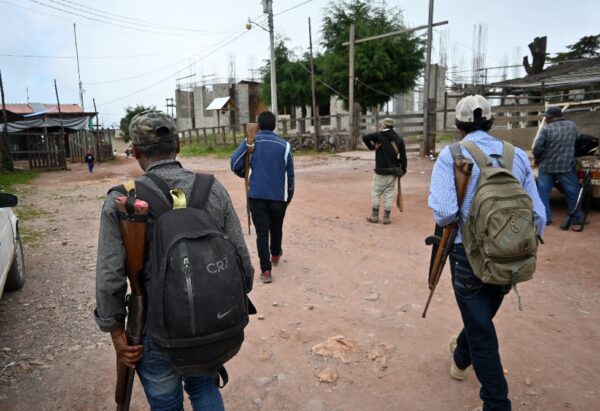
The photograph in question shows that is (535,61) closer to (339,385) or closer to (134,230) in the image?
(339,385)

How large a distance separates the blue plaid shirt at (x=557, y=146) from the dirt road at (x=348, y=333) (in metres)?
0.94

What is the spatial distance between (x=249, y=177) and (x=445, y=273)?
243cm

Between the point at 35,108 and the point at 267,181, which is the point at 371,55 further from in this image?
the point at 35,108

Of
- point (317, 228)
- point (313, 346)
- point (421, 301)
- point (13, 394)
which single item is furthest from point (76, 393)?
point (317, 228)

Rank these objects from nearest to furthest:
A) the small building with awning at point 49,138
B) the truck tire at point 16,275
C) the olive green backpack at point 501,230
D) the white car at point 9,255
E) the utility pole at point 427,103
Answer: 1. the olive green backpack at point 501,230
2. the white car at point 9,255
3. the truck tire at point 16,275
4. the utility pole at point 427,103
5. the small building with awning at point 49,138

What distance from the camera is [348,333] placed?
3.67 meters

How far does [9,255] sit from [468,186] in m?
4.07

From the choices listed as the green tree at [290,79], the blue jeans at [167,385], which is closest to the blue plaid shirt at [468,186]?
the blue jeans at [167,385]

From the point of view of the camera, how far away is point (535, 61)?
58.7 ft

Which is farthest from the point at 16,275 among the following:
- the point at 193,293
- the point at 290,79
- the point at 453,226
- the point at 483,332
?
the point at 290,79

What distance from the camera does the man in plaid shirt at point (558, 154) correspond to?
626 cm

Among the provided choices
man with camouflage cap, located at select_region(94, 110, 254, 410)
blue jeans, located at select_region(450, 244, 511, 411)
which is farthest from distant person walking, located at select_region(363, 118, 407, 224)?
man with camouflage cap, located at select_region(94, 110, 254, 410)

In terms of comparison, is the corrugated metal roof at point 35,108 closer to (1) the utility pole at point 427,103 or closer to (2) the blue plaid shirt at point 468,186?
(1) the utility pole at point 427,103

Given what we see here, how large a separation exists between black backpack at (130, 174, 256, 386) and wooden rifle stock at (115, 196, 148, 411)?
0.20ft
